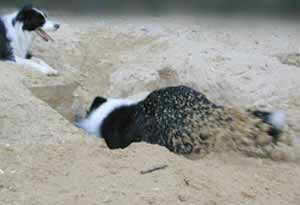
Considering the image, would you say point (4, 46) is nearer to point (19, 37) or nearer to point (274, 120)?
point (19, 37)

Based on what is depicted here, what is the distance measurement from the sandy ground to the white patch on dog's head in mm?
339

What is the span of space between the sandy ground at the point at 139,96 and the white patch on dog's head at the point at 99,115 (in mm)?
339

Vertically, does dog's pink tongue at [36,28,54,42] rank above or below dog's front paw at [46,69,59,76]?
above

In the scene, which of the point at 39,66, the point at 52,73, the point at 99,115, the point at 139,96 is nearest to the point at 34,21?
the point at 39,66

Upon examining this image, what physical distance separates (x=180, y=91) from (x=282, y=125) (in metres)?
0.77

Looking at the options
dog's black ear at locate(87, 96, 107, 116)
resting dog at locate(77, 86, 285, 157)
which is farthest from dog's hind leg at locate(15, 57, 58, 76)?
resting dog at locate(77, 86, 285, 157)

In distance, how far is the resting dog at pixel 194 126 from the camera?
4324 millimetres

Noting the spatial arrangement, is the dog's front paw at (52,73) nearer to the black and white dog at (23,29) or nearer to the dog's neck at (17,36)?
the black and white dog at (23,29)

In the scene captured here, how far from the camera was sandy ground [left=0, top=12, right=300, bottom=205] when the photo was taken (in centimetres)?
350

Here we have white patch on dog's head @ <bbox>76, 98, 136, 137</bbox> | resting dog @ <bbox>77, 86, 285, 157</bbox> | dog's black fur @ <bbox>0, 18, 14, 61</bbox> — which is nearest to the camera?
resting dog @ <bbox>77, 86, 285, 157</bbox>

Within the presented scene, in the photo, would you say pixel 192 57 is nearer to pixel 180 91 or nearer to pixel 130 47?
pixel 130 47

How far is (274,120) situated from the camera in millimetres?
4465

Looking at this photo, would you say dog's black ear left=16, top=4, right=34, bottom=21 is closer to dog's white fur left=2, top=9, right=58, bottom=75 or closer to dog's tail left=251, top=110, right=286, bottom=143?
dog's white fur left=2, top=9, right=58, bottom=75

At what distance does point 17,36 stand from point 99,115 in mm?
1627
